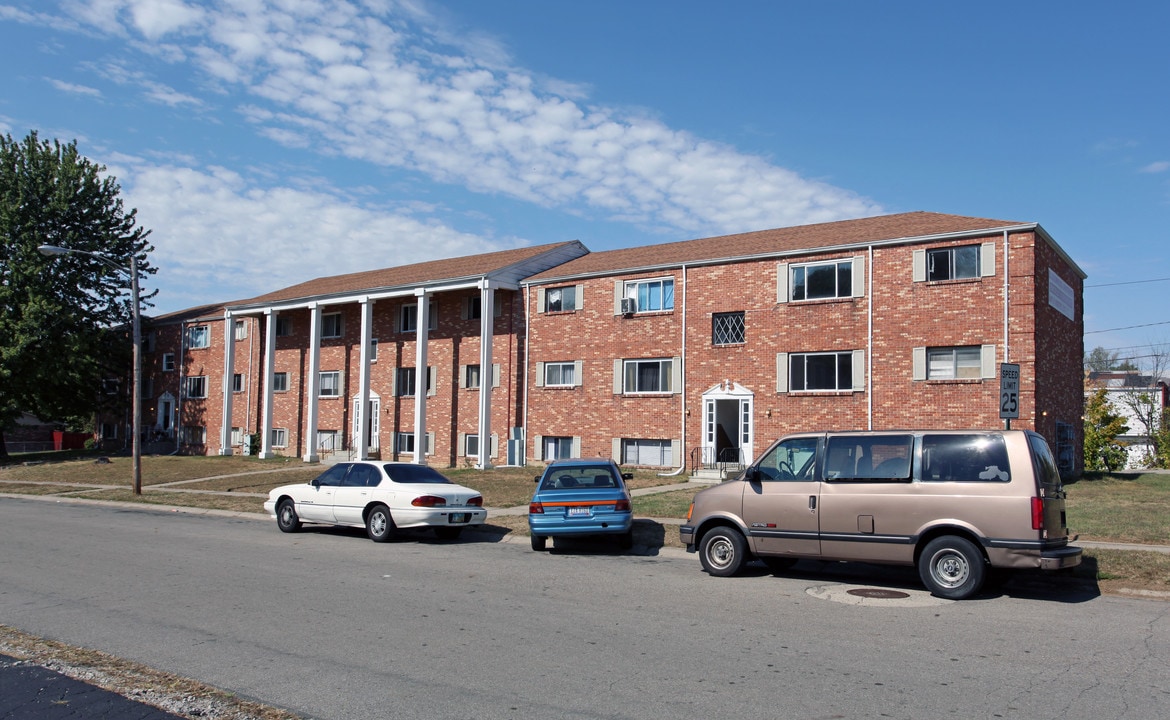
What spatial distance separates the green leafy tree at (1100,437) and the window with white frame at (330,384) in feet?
103

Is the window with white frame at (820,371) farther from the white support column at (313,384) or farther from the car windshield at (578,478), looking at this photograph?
the white support column at (313,384)

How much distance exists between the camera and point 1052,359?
2502 cm

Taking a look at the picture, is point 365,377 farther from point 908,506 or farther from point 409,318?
point 908,506

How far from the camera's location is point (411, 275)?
3712 centimetres

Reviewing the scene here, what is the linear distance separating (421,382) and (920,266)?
18.1 m

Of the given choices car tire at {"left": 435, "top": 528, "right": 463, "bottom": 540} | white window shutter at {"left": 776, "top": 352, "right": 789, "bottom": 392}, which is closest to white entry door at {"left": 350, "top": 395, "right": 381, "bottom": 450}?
white window shutter at {"left": 776, "top": 352, "right": 789, "bottom": 392}

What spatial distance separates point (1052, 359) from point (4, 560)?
25.0 m

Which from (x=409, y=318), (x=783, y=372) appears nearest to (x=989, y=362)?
(x=783, y=372)

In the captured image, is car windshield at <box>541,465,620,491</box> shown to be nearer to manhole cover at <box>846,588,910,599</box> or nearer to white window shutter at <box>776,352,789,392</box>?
manhole cover at <box>846,588,910,599</box>

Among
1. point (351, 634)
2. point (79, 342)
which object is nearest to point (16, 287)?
point (79, 342)

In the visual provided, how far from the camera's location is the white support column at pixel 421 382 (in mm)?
33125

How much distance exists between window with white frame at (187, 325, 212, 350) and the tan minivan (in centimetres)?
3945

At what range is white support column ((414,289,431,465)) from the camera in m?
33.1

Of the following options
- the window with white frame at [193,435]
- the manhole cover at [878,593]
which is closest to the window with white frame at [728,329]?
the manhole cover at [878,593]
